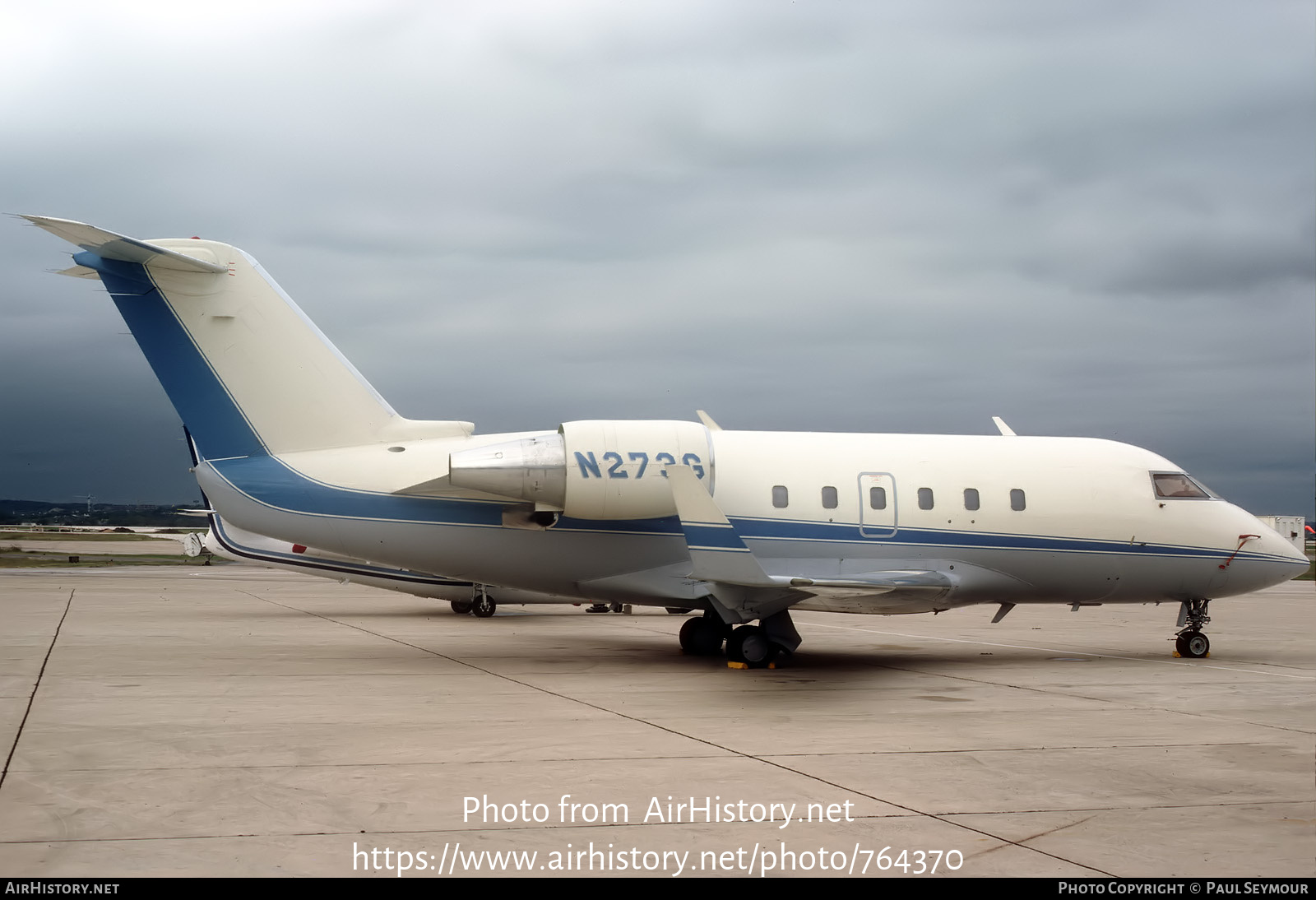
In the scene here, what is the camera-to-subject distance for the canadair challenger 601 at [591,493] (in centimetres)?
1430

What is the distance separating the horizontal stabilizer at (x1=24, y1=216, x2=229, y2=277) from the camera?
12.9 meters

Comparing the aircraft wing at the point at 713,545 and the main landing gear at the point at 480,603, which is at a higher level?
the aircraft wing at the point at 713,545

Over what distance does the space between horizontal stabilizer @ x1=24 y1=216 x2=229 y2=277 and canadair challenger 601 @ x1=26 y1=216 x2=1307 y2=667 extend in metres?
0.04

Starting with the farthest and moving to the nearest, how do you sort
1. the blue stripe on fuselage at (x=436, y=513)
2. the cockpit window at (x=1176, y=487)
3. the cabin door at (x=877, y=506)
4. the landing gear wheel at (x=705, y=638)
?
the landing gear wheel at (x=705, y=638)
the cockpit window at (x=1176, y=487)
the cabin door at (x=877, y=506)
the blue stripe on fuselage at (x=436, y=513)

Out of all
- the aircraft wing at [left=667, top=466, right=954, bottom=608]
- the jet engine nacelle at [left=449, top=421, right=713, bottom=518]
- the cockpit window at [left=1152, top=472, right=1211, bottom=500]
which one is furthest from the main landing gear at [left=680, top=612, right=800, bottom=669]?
the cockpit window at [left=1152, top=472, right=1211, bottom=500]

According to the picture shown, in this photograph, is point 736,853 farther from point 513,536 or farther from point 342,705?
point 513,536

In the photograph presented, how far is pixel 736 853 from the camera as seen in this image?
6.07m

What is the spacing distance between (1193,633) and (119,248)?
16.8 meters

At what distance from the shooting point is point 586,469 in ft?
46.5

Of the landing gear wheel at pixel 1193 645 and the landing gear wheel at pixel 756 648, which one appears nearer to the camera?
the landing gear wheel at pixel 756 648

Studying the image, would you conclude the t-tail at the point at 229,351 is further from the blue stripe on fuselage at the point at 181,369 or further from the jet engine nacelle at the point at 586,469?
the jet engine nacelle at the point at 586,469

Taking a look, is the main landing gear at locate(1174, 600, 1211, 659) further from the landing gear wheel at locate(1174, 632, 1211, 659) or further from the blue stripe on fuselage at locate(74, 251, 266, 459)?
the blue stripe on fuselage at locate(74, 251, 266, 459)

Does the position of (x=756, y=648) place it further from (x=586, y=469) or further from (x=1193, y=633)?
(x=1193, y=633)

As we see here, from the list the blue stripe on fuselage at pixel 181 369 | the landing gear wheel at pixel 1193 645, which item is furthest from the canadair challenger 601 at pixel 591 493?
the landing gear wheel at pixel 1193 645
